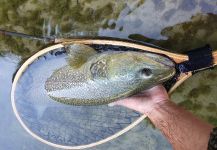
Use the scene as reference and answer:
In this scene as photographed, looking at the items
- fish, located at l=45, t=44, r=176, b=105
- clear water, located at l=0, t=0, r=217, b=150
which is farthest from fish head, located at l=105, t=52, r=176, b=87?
clear water, located at l=0, t=0, r=217, b=150

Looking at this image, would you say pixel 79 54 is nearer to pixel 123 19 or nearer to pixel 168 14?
pixel 123 19

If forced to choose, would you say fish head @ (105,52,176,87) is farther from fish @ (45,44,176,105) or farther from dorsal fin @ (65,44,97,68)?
dorsal fin @ (65,44,97,68)

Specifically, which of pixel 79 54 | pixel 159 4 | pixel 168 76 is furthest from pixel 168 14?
pixel 79 54

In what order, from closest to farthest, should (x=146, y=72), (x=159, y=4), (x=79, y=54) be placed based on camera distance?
1. (x=146, y=72)
2. (x=79, y=54)
3. (x=159, y=4)

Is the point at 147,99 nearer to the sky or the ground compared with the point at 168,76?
nearer to the ground

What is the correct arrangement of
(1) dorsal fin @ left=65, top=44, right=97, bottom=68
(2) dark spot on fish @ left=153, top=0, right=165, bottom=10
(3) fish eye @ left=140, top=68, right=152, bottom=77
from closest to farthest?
1. (3) fish eye @ left=140, top=68, right=152, bottom=77
2. (1) dorsal fin @ left=65, top=44, right=97, bottom=68
3. (2) dark spot on fish @ left=153, top=0, right=165, bottom=10

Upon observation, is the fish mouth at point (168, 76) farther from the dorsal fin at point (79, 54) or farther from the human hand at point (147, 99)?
the dorsal fin at point (79, 54)

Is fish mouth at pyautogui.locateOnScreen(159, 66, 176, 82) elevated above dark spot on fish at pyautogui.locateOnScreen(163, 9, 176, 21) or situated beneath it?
situated beneath

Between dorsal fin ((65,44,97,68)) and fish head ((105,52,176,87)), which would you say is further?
dorsal fin ((65,44,97,68))
